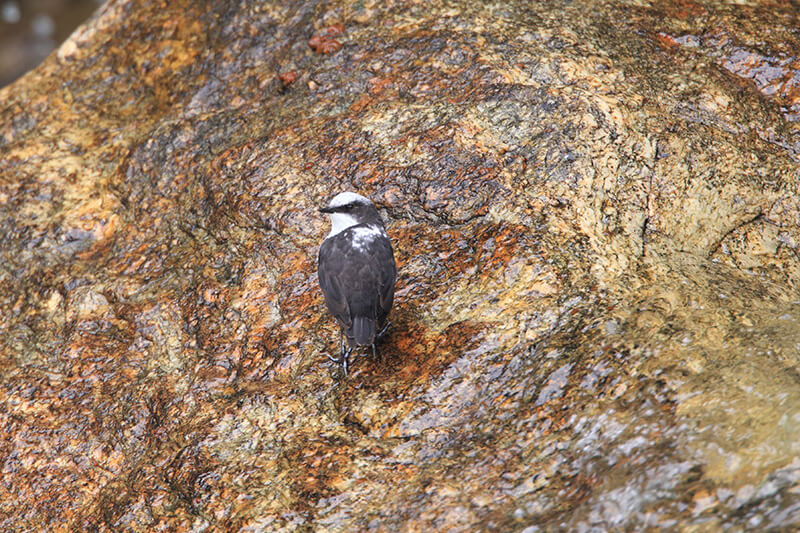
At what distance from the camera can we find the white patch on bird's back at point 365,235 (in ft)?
18.2

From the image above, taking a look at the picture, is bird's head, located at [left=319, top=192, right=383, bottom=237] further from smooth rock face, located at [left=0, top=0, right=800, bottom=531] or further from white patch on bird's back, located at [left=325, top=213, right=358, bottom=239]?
smooth rock face, located at [left=0, top=0, right=800, bottom=531]

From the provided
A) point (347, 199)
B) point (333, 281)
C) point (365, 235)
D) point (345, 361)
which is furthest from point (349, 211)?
point (345, 361)

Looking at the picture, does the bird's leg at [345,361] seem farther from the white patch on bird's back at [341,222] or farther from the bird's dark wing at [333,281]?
the white patch on bird's back at [341,222]

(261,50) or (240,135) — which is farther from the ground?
(261,50)

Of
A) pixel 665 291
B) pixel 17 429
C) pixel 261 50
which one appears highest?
pixel 261 50

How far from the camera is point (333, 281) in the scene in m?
5.45

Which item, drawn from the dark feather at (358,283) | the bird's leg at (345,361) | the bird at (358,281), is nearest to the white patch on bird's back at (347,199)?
the bird at (358,281)

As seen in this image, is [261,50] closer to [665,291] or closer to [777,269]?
[665,291]

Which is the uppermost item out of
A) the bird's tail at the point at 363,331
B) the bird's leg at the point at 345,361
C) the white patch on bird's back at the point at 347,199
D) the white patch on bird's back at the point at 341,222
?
the white patch on bird's back at the point at 347,199

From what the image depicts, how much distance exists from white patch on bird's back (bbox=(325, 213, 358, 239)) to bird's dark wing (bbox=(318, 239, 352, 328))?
20 centimetres

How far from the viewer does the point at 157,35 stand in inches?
334

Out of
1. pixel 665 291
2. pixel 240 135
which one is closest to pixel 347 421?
pixel 665 291

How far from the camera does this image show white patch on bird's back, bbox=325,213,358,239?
19.2ft

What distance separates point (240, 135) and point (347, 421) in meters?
3.46
